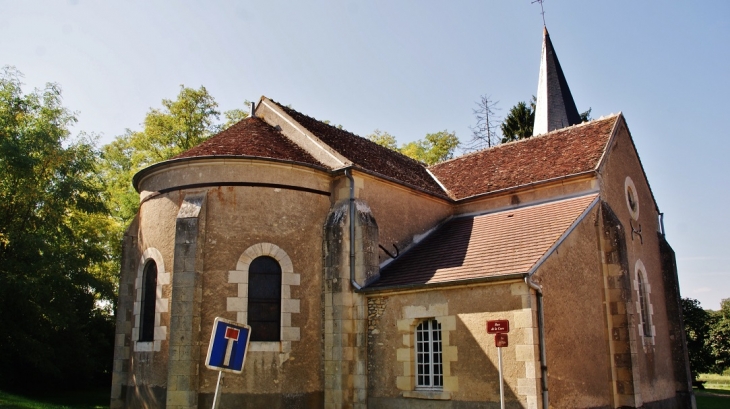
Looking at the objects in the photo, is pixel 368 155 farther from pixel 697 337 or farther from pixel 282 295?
pixel 697 337

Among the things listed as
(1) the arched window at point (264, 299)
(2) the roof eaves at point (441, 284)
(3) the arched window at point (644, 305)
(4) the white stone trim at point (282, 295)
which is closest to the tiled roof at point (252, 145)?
(4) the white stone trim at point (282, 295)

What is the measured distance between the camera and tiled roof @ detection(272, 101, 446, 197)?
15.8 meters

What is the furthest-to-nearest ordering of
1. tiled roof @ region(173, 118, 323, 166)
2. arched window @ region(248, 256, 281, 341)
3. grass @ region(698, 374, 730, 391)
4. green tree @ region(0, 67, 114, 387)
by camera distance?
1. grass @ region(698, 374, 730, 391)
2. green tree @ region(0, 67, 114, 387)
3. tiled roof @ region(173, 118, 323, 166)
4. arched window @ region(248, 256, 281, 341)

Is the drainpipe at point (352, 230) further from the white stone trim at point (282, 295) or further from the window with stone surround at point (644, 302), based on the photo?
the window with stone surround at point (644, 302)

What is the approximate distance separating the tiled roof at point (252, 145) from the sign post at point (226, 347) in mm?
7118

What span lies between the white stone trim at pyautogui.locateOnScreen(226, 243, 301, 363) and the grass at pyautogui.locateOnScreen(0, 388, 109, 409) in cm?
653

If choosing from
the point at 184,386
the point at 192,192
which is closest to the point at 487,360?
the point at 184,386

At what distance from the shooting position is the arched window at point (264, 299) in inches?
499

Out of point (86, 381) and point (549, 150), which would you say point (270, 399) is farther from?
point (86, 381)

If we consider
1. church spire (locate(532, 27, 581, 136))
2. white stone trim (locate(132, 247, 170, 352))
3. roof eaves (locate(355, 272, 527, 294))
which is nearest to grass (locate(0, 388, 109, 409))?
white stone trim (locate(132, 247, 170, 352))

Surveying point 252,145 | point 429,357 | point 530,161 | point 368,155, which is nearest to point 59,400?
point 252,145

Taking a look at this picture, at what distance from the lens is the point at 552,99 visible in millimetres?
24391

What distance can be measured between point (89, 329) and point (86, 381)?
2.15 m

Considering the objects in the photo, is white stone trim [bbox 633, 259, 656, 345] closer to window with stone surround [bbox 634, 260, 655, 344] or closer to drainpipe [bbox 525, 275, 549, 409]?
window with stone surround [bbox 634, 260, 655, 344]
